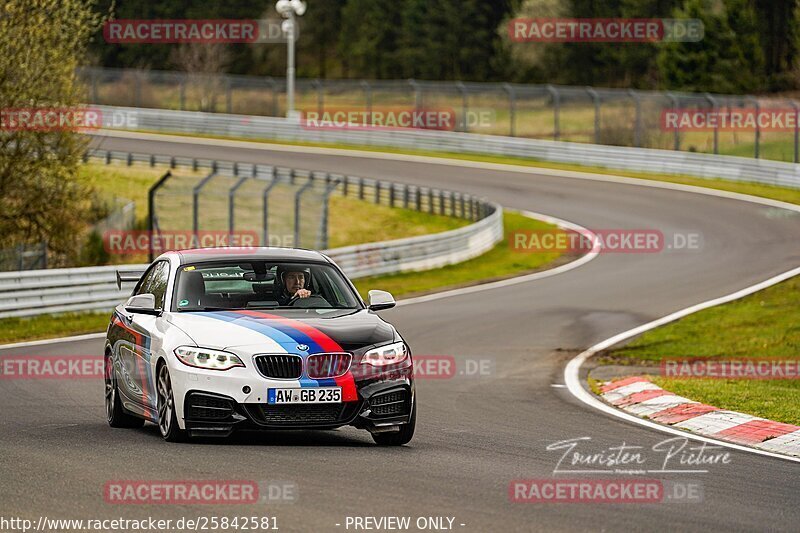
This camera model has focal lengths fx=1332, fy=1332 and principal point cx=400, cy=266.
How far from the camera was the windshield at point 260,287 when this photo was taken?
10.7m

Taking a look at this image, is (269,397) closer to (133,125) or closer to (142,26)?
(133,125)

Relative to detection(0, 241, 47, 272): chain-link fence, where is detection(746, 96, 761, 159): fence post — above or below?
above

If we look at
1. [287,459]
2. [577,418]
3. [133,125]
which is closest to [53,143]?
[577,418]

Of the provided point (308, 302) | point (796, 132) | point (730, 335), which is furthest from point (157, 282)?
point (796, 132)

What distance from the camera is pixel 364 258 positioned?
30.1 m

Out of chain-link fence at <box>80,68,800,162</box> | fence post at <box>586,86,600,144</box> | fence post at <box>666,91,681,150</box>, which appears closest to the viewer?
chain-link fence at <box>80,68,800,162</box>

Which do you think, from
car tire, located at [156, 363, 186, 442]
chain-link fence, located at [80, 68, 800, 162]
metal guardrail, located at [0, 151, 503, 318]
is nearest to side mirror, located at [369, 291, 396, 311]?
car tire, located at [156, 363, 186, 442]

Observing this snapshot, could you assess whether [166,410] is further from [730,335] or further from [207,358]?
[730,335]

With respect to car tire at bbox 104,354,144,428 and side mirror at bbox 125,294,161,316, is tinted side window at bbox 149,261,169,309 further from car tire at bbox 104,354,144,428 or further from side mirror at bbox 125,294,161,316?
car tire at bbox 104,354,144,428

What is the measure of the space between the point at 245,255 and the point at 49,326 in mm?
12272

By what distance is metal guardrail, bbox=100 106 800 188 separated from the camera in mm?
46969

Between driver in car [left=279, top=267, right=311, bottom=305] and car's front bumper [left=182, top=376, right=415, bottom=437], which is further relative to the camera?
driver in car [left=279, top=267, right=311, bottom=305]

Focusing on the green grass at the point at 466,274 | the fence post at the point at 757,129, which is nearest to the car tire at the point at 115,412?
the green grass at the point at 466,274

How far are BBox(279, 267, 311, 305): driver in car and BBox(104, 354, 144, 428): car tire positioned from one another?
168 centimetres
